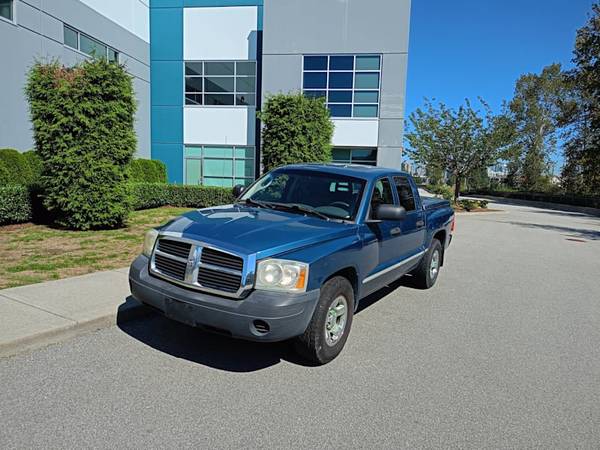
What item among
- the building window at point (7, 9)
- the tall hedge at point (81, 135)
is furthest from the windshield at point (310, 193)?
the building window at point (7, 9)

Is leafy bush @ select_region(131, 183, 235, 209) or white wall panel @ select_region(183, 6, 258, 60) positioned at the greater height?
white wall panel @ select_region(183, 6, 258, 60)

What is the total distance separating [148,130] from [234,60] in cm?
593

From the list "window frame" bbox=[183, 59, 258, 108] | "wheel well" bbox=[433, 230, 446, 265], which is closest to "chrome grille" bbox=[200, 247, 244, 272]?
"wheel well" bbox=[433, 230, 446, 265]

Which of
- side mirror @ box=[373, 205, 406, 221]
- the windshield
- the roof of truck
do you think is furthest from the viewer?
the roof of truck

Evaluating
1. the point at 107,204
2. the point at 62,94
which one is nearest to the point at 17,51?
the point at 62,94

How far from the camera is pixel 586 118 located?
107 feet

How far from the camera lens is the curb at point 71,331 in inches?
154

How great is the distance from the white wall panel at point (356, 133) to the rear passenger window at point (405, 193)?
15.9 meters

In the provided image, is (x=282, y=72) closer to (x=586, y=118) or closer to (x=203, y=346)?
(x=203, y=346)

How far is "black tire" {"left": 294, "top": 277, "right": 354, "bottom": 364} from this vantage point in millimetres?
3764

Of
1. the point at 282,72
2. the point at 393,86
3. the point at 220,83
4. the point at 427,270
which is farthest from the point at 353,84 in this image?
the point at 427,270

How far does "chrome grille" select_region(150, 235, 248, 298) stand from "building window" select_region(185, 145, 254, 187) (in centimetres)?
1949

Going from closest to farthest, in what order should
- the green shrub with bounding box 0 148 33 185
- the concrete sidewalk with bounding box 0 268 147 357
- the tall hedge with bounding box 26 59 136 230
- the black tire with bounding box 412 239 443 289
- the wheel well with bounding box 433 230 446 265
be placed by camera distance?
the concrete sidewalk with bounding box 0 268 147 357, the black tire with bounding box 412 239 443 289, the wheel well with bounding box 433 230 446 265, the tall hedge with bounding box 26 59 136 230, the green shrub with bounding box 0 148 33 185

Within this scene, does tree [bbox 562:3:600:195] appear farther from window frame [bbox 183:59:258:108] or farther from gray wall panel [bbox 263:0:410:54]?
window frame [bbox 183:59:258:108]
